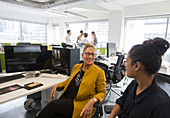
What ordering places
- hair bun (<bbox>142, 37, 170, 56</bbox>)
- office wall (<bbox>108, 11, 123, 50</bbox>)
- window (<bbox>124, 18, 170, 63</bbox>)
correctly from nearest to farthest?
hair bun (<bbox>142, 37, 170, 56</bbox>)
window (<bbox>124, 18, 170, 63</bbox>)
office wall (<bbox>108, 11, 123, 50</bbox>)

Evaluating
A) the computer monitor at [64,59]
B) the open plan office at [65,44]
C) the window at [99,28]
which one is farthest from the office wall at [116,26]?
the computer monitor at [64,59]

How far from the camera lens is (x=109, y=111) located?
115 cm

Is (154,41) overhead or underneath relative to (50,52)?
overhead

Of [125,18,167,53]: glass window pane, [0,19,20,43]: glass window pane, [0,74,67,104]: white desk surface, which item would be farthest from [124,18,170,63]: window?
[0,19,20,43]: glass window pane

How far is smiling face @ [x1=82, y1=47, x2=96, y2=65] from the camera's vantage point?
59.5 inches

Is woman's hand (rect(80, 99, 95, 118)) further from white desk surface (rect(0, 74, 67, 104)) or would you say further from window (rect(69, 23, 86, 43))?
window (rect(69, 23, 86, 43))

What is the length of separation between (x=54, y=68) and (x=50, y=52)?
0.34 meters

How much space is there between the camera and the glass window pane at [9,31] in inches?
279

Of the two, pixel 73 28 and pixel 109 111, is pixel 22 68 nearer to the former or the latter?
pixel 109 111

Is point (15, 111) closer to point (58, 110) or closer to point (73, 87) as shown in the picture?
point (58, 110)

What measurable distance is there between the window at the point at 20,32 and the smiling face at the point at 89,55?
7.70m

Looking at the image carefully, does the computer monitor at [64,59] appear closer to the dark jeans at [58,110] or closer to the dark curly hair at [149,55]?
the dark jeans at [58,110]

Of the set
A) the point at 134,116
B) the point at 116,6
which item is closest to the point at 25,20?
the point at 116,6

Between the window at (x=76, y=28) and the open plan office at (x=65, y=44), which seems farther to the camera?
the window at (x=76, y=28)
